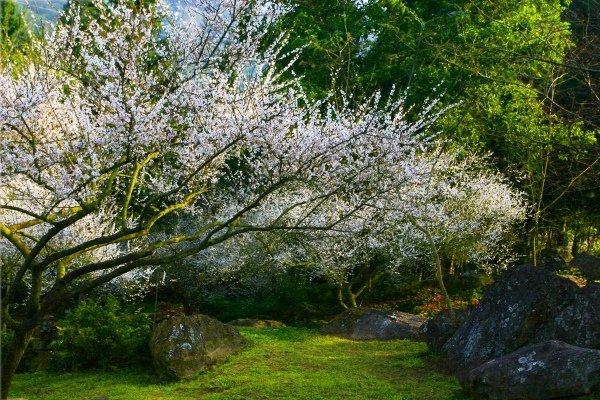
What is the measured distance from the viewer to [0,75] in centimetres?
825

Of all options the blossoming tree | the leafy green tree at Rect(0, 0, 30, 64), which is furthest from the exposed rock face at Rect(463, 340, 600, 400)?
the leafy green tree at Rect(0, 0, 30, 64)

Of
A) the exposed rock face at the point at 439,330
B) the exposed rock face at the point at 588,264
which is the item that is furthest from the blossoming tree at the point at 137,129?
the exposed rock face at the point at 588,264

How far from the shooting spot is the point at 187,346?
1066cm

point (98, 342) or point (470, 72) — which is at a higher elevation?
point (470, 72)

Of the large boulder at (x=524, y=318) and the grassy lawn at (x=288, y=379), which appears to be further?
the grassy lawn at (x=288, y=379)

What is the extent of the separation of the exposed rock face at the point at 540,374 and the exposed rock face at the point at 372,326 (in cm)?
556

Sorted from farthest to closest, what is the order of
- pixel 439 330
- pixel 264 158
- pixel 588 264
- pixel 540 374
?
pixel 588 264 → pixel 439 330 → pixel 264 158 → pixel 540 374

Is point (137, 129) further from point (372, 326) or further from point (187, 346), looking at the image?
point (372, 326)

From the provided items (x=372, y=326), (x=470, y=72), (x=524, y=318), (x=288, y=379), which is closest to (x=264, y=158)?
(x=288, y=379)

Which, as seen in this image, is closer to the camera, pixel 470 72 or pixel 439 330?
pixel 439 330

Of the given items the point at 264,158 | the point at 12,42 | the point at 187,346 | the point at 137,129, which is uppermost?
the point at 12,42

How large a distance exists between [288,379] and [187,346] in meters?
1.84

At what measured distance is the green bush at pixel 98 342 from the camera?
1159 centimetres

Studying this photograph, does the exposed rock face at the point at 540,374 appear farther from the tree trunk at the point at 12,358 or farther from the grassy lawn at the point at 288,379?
the tree trunk at the point at 12,358
